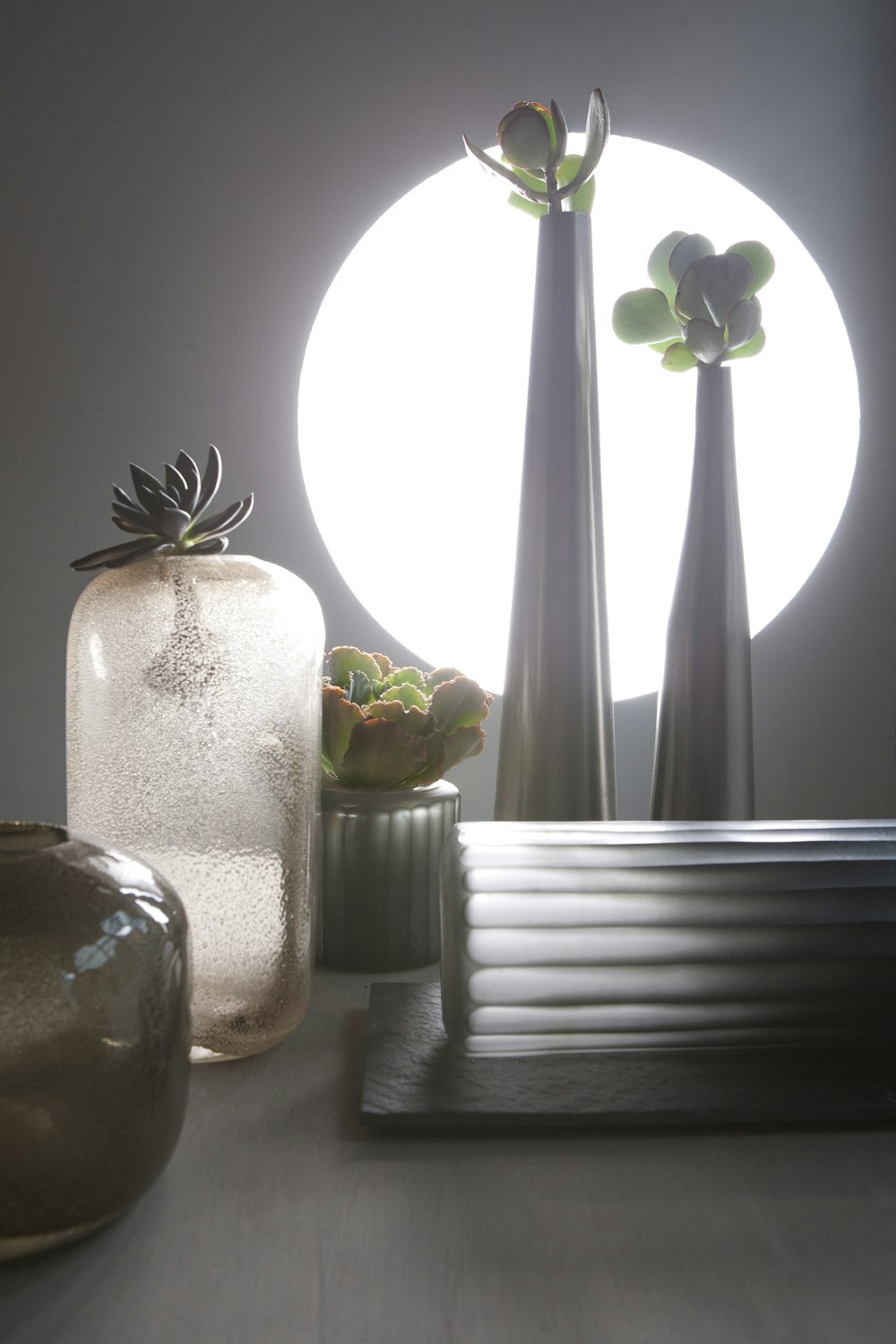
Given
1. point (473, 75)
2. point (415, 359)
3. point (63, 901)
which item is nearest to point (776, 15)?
point (473, 75)

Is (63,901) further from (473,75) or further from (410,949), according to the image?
(473,75)

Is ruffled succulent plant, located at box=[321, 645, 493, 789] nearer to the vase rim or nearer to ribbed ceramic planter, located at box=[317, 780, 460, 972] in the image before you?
ribbed ceramic planter, located at box=[317, 780, 460, 972]

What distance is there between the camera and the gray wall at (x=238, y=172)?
97 cm

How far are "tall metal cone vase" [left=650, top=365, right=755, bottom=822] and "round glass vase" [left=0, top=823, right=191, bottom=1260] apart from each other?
40cm

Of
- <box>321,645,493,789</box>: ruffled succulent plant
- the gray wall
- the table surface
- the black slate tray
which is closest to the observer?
the table surface

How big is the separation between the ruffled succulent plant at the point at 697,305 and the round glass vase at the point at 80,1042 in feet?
1.72

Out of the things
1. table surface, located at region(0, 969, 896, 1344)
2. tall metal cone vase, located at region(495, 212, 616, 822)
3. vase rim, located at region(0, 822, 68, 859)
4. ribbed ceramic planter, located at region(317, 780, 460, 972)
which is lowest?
table surface, located at region(0, 969, 896, 1344)

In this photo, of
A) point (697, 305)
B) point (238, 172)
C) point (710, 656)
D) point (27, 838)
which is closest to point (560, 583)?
point (710, 656)

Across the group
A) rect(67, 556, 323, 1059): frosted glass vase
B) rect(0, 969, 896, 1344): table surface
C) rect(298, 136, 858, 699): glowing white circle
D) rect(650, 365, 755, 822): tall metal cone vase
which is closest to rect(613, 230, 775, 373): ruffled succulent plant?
rect(650, 365, 755, 822): tall metal cone vase

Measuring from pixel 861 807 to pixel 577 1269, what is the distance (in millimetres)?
818

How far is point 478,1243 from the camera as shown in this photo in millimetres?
344

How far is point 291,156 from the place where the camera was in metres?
0.97

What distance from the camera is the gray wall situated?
0.97 metres

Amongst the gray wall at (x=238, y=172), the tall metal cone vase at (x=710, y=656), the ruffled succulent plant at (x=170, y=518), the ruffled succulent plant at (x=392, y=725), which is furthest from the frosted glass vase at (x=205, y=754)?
the gray wall at (x=238, y=172)
